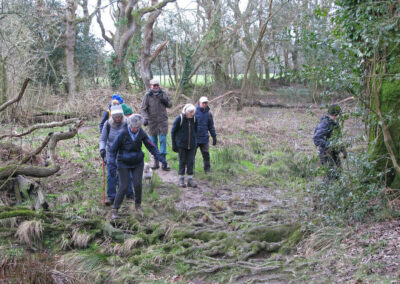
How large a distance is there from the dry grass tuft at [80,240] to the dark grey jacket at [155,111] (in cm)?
407

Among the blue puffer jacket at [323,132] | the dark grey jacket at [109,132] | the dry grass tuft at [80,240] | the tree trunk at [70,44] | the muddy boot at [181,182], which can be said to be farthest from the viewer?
the tree trunk at [70,44]

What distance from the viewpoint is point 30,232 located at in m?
6.20

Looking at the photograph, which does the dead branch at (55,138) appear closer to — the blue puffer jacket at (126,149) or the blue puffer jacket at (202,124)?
the blue puffer jacket at (126,149)

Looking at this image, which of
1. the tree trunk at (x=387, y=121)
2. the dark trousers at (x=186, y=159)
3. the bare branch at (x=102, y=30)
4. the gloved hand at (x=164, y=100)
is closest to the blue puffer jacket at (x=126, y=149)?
the dark trousers at (x=186, y=159)

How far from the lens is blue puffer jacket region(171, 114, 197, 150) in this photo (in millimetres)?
8766

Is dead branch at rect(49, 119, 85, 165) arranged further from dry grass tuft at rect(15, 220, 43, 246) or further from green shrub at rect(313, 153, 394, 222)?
green shrub at rect(313, 153, 394, 222)

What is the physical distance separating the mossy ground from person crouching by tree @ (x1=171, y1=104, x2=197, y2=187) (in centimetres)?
65

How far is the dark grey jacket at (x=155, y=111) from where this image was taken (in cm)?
988

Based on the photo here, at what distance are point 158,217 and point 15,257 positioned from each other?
8.83 ft

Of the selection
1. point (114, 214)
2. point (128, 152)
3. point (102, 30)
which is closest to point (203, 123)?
point (128, 152)

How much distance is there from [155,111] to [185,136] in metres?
1.49

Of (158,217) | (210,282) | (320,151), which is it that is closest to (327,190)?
(320,151)

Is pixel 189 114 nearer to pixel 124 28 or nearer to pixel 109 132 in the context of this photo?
pixel 109 132

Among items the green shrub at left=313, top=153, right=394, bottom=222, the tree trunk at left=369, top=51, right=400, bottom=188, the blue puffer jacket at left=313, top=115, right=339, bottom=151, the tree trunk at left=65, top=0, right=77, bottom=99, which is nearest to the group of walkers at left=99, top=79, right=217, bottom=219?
the blue puffer jacket at left=313, top=115, right=339, bottom=151
